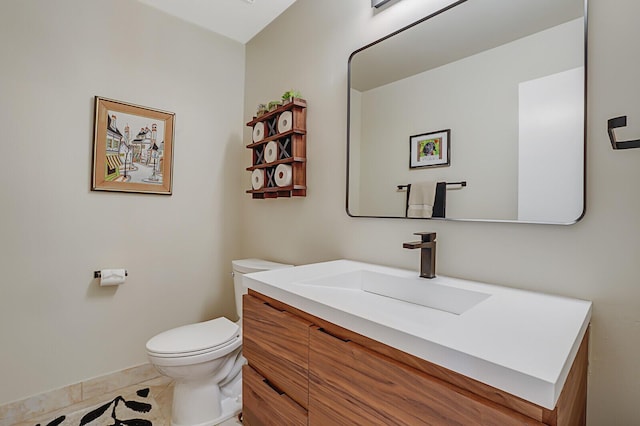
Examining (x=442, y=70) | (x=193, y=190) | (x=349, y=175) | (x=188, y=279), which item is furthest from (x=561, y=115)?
(x=188, y=279)

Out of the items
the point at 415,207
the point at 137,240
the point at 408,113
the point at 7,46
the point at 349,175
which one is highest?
the point at 7,46

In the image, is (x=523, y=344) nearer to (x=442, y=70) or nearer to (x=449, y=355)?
(x=449, y=355)

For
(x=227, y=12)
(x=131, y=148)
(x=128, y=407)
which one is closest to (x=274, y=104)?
(x=227, y=12)

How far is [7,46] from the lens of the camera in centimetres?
162

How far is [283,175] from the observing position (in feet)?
6.14

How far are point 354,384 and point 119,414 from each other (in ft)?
5.40

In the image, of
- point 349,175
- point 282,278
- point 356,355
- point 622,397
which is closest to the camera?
point 356,355

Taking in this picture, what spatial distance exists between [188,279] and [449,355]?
204cm

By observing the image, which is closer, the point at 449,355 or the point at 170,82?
the point at 449,355

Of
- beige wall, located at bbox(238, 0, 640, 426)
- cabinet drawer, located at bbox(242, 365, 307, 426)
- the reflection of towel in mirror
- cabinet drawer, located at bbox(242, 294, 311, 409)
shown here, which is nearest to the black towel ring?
beige wall, located at bbox(238, 0, 640, 426)

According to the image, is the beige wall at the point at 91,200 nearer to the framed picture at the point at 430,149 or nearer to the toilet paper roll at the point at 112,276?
the toilet paper roll at the point at 112,276

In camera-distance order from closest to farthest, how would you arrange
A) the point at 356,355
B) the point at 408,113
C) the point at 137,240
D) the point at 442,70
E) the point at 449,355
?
1. the point at 449,355
2. the point at 356,355
3. the point at 442,70
4. the point at 408,113
5. the point at 137,240

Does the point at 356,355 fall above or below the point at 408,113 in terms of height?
below

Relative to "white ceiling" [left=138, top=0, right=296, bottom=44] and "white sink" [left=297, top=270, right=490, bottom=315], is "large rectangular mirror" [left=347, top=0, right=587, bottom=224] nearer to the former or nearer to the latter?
"white sink" [left=297, top=270, right=490, bottom=315]
